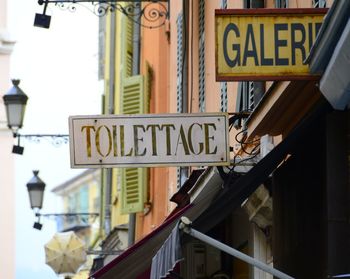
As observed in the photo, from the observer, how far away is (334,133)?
7945mm

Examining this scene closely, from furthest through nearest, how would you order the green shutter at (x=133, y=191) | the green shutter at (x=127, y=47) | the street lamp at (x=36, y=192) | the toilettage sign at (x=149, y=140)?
the green shutter at (x=127, y=47) < the street lamp at (x=36, y=192) < the green shutter at (x=133, y=191) < the toilettage sign at (x=149, y=140)

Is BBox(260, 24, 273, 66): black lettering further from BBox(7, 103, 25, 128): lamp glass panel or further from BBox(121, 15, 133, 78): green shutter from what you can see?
BBox(121, 15, 133, 78): green shutter

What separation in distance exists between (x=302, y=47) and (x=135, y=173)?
1370cm

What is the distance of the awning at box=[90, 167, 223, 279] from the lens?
10.3 meters

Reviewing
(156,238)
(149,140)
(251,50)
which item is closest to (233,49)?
(251,50)

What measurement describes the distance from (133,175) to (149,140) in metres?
12.3

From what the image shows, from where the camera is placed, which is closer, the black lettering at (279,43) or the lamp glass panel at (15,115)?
the black lettering at (279,43)

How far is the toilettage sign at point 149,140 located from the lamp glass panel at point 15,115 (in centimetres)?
1015

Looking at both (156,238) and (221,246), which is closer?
(221,246)

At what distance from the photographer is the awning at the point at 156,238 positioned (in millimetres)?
10266

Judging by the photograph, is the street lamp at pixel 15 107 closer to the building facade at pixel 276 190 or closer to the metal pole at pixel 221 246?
the building facade at pixel 276 190

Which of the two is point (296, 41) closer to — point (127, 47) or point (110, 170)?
point (127, 47)

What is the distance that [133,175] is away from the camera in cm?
2148

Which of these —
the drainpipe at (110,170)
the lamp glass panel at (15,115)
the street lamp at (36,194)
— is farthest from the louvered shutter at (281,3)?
the drainpipe at (110,170)
